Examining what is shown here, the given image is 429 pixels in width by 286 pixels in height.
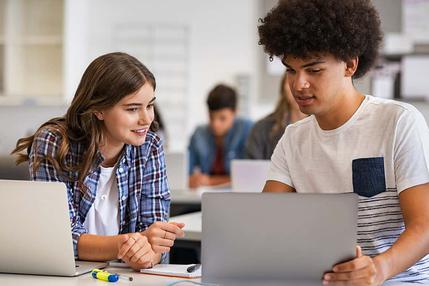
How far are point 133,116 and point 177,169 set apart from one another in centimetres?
177

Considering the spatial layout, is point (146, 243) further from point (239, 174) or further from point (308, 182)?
point (239, 174)

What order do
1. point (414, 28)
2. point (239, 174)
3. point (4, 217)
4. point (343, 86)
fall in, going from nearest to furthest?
1. point (4, 217)
2. point (343, 86)
3. point (239, 174)
4. point (414, 28)

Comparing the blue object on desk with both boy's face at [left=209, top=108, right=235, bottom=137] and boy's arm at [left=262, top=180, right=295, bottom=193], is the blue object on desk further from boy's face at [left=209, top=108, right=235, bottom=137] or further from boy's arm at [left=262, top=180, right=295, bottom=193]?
boy's face at [left=209, top=108, right=235, bottom=137]

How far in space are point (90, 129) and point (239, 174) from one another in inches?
49.2

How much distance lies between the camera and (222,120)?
448 cm

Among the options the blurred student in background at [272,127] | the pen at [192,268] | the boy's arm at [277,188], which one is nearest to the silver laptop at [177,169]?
the blurred student in background at [272,127]

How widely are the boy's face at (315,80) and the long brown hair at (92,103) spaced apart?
48cm

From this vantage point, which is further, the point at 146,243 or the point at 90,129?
the point at 90,129

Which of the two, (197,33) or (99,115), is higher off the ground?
(197,33)

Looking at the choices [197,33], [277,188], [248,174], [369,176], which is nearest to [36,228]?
[277,188]

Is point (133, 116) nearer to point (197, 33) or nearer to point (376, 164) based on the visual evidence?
point (376, 164)

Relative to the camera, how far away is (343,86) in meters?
1.79

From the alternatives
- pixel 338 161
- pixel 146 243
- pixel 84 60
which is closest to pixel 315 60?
pixel 338 161

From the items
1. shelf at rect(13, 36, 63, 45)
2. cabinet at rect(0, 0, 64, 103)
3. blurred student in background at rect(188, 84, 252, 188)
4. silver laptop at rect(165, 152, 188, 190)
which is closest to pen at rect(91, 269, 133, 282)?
silver laptop at rect(165, 152, 188, 190)
